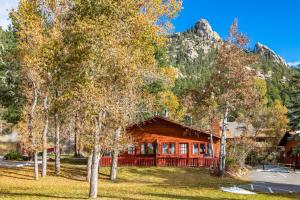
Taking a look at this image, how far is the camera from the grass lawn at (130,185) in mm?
21266

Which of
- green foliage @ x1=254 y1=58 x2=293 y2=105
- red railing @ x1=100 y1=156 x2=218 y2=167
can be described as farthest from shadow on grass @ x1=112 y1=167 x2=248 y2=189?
green foliage @ x1=254 y1=58 x2=293 y2=105

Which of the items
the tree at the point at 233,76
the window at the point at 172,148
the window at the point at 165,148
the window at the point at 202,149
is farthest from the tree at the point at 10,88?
the tree at the point at 233,76

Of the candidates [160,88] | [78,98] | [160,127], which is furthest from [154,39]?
[160,88]

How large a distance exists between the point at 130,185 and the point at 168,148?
1719 centimetres

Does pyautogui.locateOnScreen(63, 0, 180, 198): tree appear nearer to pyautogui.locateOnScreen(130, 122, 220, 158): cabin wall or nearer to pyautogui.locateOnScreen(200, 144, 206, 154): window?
pyautogui.locateOnScreen(130, 122, 220, 158): cabin wall

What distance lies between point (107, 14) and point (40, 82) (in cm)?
1316

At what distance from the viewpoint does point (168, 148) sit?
149 ft

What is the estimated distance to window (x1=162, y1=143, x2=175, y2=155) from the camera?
4525cm

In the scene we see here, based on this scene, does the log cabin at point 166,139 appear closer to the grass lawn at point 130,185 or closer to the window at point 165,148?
the window at point 165,148

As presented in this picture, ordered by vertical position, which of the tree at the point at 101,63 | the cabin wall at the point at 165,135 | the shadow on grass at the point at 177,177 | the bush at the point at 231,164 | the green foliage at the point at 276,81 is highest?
the green foliage at the point at 276,81

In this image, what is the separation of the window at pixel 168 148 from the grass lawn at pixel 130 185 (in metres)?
5.19

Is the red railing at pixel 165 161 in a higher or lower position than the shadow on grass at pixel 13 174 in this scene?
higher

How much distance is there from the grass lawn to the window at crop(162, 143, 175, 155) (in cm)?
519

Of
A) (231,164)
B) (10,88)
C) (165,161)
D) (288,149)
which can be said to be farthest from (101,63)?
(288,149)
